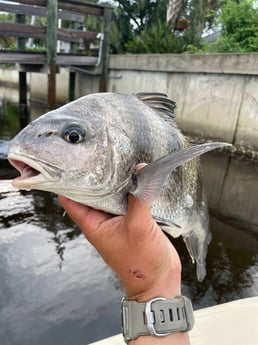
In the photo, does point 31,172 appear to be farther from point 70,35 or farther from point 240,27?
point 70,35

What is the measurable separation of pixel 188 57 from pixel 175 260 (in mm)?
7309

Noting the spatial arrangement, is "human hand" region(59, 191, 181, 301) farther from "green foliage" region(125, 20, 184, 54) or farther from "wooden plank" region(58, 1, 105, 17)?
"green foliage" region(125, 20, 184, 54)

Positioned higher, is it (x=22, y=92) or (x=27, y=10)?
(x=27, y=10)

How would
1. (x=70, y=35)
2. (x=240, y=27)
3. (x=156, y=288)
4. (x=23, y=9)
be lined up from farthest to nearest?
(x=70, y=35), (x=240, y=27), (x=23, y=9), (x=156, y=288)

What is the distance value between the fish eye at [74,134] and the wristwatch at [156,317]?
0.62 meters

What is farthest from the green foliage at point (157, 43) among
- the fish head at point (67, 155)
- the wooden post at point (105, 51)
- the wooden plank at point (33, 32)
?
the fish head at point (67, 155)

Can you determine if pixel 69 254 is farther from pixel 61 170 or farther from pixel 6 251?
pixel 61 170

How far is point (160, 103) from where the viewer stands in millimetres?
1674

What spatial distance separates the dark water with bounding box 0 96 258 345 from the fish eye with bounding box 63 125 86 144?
2.18 m

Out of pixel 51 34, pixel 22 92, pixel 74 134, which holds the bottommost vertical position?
pixel 22 92

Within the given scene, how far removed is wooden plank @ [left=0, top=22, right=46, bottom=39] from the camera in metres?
8.09

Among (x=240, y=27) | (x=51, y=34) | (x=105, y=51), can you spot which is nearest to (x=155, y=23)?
(x=105, y=51)

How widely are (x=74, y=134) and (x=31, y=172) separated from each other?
0.20 meters

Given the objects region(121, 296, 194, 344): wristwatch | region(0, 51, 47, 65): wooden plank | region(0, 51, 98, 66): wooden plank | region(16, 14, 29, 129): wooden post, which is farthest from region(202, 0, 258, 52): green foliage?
region(121, 296, 194, 344): wristwatch
